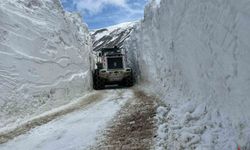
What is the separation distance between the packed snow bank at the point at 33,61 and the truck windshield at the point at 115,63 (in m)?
7.00

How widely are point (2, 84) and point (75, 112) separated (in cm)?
291

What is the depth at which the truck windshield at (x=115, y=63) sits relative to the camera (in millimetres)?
26234

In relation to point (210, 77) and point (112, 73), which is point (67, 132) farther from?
point (112, 73)

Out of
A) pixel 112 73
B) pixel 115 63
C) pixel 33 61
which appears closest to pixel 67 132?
pixel 33 61

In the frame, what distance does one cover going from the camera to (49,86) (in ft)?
48.3

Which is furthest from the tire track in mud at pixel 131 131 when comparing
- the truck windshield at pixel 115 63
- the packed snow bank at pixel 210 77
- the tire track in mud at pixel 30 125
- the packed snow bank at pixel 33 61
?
the truck windshield at pixel 115 63

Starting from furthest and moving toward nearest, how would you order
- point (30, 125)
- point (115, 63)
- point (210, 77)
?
point (115, 63)
point (30, 125)
point (210, 77)

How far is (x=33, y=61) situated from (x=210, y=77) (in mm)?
8937

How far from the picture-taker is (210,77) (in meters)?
7.87

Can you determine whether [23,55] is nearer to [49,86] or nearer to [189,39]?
[49,86]

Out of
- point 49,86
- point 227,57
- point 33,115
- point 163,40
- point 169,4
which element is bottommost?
point 33,115

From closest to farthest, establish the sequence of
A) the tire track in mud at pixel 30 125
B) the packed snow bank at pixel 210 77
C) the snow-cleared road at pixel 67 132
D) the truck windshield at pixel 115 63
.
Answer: the packed snow bank at pixel 210 77, the snow-cleared road at pixel 67 132, the tire track in mud at pixel 30 125, the truck windshield at pixel 115 63

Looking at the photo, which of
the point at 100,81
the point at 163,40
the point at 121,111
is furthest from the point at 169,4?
the point at 100,81

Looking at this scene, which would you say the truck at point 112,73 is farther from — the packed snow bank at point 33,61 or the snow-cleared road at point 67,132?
the snow-cleared road at point 67,132
